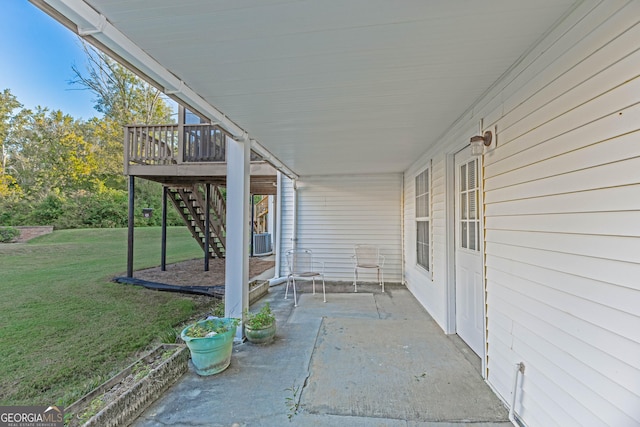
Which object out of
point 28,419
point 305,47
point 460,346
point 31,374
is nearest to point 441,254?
point 460,346

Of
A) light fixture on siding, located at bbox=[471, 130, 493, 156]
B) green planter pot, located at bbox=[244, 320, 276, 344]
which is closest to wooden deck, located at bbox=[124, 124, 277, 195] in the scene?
green planter pot, located at bbox=[244, 320, 276, 344]

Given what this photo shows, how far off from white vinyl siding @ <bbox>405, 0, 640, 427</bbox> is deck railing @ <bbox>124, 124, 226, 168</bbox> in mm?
5588

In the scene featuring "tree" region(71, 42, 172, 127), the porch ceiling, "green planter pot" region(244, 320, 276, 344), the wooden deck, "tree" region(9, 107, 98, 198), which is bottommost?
"green planter pot" region(244, 320, 276, 344)

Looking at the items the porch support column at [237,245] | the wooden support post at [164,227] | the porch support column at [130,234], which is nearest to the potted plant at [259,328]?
the porch support column at [237,245]

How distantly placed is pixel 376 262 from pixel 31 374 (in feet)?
16.6

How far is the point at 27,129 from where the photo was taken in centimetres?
1283

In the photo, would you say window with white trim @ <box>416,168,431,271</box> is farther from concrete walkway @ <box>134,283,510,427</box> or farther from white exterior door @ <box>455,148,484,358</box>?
concrete walkway @ <box>134,283,510,427</box>

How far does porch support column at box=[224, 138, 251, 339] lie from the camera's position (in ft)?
10.1

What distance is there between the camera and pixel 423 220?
4.45m

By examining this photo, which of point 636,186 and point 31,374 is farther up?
point 636,186

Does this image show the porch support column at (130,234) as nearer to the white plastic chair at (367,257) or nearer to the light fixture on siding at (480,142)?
the white plastic chair at (367,257)

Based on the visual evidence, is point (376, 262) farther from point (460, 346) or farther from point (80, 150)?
point (80, 150)

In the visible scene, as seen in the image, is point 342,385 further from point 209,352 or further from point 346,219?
point 346,219

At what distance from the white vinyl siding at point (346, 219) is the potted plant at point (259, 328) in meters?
3.06
